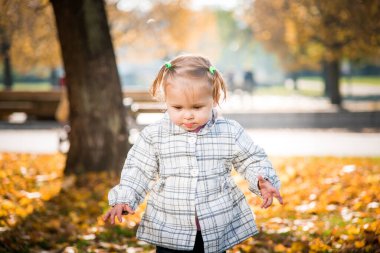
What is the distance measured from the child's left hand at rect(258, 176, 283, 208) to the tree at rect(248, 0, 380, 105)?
13334 mm

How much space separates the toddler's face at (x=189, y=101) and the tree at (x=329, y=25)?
1335cm

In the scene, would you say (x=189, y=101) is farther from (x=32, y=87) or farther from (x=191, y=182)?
(x=32, y=87)

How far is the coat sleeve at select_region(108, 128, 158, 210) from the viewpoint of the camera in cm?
296

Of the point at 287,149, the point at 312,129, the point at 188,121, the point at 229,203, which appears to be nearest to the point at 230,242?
the point at 229,203

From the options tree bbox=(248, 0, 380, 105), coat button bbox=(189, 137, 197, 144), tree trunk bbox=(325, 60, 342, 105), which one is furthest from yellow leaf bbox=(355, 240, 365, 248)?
tree trunk bbox=(325, 60, 342, 105)

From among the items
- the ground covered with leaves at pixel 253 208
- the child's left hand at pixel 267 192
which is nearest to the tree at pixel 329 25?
the ground covered with leaves at pixel 253 208

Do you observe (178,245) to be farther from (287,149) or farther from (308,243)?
(287,149)

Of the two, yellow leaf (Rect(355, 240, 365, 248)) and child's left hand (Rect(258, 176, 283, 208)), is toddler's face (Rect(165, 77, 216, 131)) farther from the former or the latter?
yellow leaf (Rect(355, 240, 365, 248))

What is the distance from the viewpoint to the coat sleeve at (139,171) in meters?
2.96

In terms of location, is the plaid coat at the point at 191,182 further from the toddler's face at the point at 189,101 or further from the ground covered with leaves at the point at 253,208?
the ground covered with leaves at the point at 253,208

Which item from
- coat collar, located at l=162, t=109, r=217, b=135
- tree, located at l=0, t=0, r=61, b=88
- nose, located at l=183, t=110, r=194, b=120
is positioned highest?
tree, located at l=0, t=0, r=61, b=88

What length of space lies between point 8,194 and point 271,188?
4.52 metres

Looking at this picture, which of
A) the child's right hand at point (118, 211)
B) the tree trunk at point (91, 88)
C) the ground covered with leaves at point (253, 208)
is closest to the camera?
the child's right hand at point (118, 211)

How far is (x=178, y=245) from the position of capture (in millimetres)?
2875
